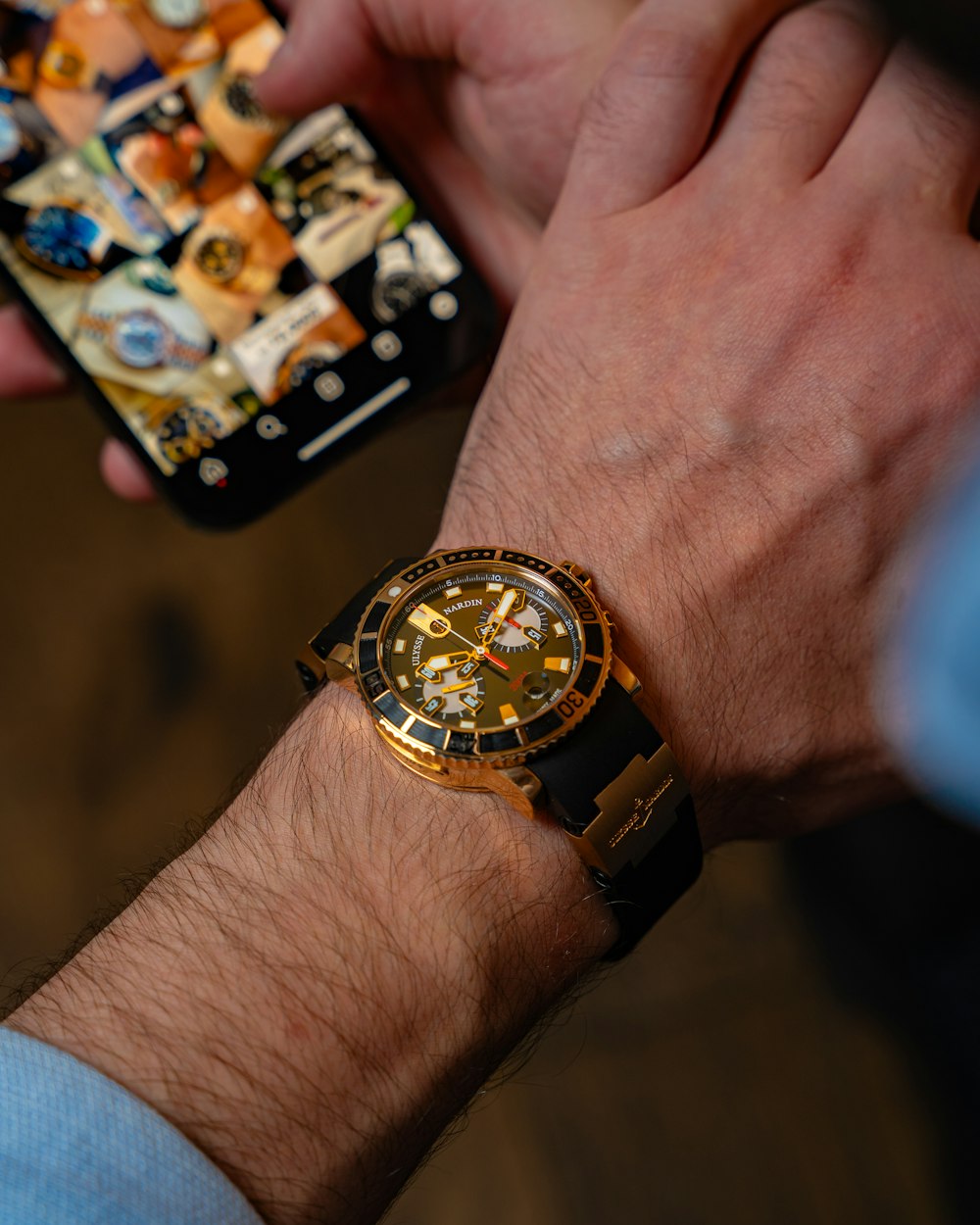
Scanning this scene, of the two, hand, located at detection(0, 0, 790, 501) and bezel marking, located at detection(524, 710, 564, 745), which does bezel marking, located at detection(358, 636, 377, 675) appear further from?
hand, located at detection(0, 0, 790, 501)

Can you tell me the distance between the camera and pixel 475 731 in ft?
2.07

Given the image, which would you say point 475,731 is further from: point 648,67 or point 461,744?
point 648,67

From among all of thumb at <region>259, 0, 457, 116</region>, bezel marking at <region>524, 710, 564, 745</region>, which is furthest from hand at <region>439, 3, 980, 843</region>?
thumb at <region>259, 0, 457, 116</region>

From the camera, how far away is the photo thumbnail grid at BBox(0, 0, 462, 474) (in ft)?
3.29

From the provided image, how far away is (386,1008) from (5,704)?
38.3 inches

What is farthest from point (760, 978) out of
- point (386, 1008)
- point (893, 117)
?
point (893, 117)

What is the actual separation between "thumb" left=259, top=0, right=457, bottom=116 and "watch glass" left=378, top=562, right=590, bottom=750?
58 cm

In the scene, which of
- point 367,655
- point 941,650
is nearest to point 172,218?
point 367,655

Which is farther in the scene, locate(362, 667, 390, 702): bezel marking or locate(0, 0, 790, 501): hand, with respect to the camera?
locate(0, 0, 790, 501): hand

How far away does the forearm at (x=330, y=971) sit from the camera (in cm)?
57

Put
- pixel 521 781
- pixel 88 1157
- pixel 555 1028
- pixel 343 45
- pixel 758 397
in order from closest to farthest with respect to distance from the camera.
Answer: pixel 88 1157
pixel 521 781
pixel 758 397
pixel 343 45
pixel 555 1028

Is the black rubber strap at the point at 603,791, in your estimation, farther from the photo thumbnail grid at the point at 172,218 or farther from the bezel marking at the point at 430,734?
the photo thumbnail grid at the point at 172,218

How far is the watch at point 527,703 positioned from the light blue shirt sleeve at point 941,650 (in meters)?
0.23

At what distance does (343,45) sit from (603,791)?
2.48ft
